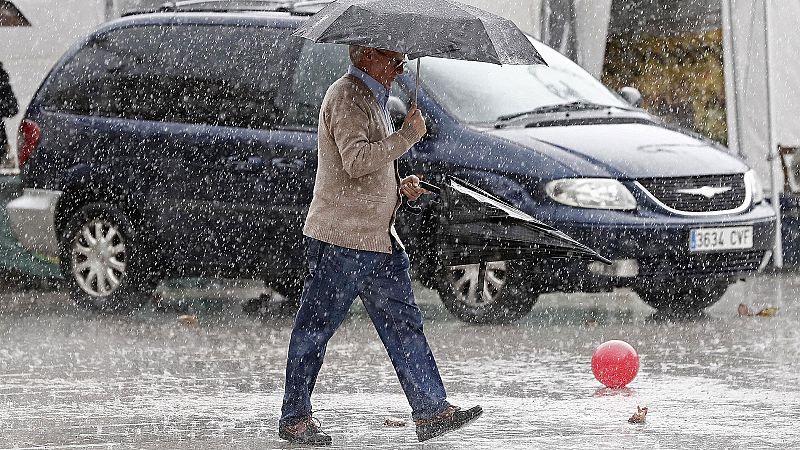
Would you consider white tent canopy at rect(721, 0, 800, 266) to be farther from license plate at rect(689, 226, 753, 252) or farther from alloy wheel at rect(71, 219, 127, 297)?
alloy wheel at rect(71, 219, 127, 297)

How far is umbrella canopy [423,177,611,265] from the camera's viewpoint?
7547 millimetres

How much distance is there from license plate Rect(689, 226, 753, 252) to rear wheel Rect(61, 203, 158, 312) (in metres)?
3.58

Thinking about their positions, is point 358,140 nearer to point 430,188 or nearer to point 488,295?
point 430,188

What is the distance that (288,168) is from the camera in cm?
1193

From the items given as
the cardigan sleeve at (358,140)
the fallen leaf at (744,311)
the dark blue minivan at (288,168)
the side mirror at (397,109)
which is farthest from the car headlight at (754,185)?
the cardigan sleeve at (358,140)

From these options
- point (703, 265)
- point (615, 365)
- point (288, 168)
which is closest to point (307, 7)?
point (288, 168)

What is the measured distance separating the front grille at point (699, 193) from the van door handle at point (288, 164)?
209 centimetres

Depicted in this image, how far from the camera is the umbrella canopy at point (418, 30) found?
7027 mm

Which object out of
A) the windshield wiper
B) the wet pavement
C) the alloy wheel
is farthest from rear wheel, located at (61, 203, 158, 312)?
the windshield wiper

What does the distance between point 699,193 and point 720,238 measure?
0.29m

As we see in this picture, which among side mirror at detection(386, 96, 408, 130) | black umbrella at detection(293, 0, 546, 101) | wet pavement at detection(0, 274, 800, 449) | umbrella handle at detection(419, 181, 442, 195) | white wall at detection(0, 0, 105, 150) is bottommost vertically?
wet pavement at detection(0, 274, 800, 449)

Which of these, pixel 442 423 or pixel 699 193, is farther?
pixel 699 193

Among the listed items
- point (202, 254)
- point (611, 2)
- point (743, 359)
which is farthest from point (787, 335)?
point (611, 2)

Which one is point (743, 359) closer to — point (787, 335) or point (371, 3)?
point (787, 335)
